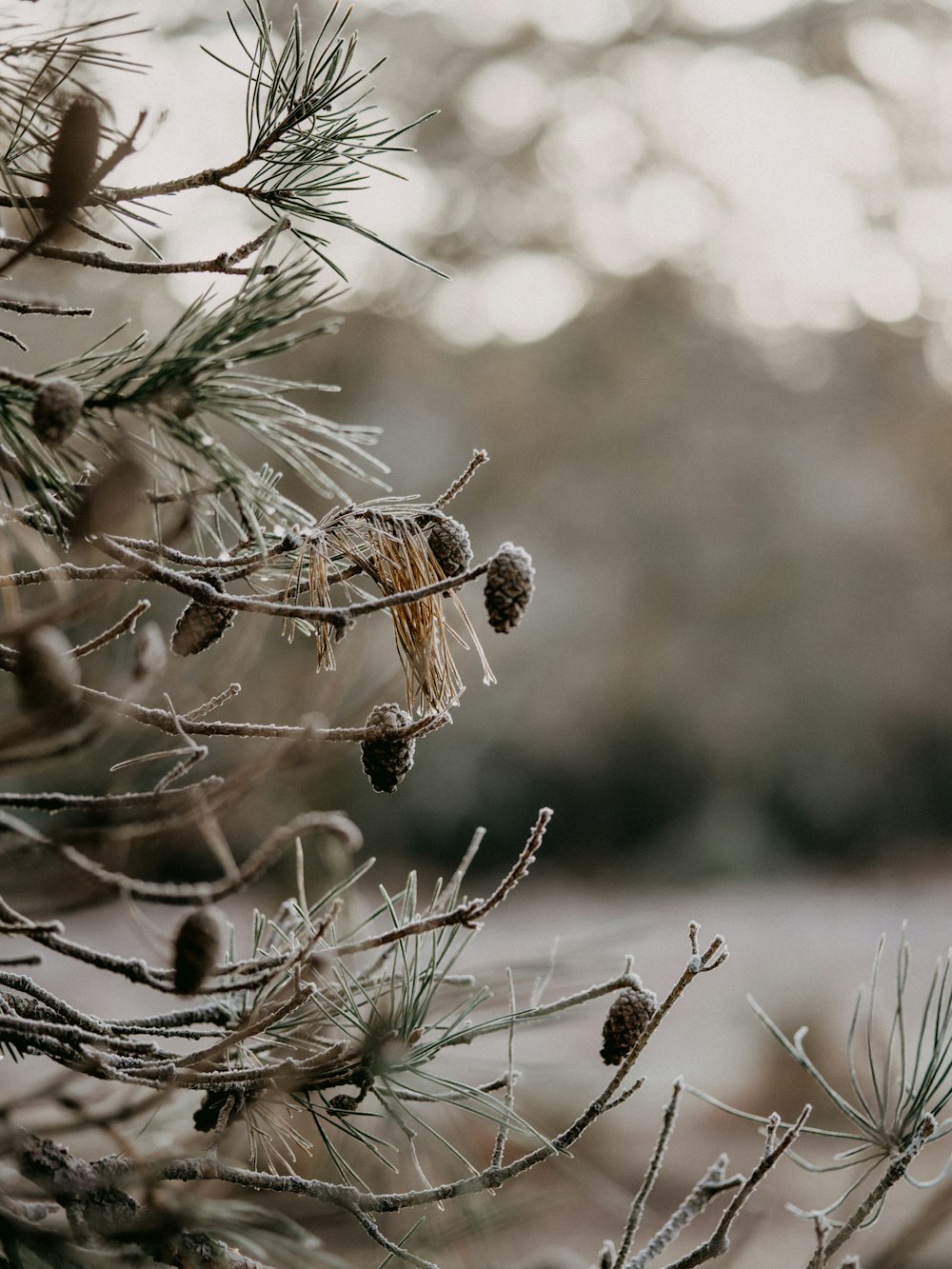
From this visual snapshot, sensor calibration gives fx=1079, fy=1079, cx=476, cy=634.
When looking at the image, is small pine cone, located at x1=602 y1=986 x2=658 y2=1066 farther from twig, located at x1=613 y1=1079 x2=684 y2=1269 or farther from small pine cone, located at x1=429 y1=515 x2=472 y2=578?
small pine cone, located at x1=429 y1=515 x2=472 y2=578

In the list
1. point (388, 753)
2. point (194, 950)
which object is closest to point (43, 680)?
point (194, 950)

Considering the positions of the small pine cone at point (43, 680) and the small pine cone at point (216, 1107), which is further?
the small pine cone at point (216, 1107)

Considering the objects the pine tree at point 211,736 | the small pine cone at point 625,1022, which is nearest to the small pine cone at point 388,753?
the pine tree at point 211,736

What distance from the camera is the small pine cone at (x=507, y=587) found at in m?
0.41

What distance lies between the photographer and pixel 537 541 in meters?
4.21

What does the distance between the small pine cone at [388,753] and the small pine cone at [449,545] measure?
67mm

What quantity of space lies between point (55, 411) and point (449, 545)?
18 cm

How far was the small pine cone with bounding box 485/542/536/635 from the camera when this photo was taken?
411 mm

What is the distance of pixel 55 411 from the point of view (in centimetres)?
36

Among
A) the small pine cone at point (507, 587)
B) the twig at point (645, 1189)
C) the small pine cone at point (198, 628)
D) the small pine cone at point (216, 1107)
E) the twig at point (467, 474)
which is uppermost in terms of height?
the twig at point (467, 474)

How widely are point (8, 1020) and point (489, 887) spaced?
3.61m

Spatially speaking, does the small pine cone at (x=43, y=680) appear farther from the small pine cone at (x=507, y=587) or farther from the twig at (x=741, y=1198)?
the twig at (x=741, y=1198)

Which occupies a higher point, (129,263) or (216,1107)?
(129,263)

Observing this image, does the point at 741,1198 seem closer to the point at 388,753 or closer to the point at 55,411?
the point at 388,753
